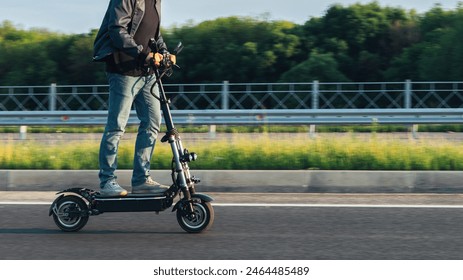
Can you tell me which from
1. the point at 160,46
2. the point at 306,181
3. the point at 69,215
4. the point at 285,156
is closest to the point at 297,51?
the point at 285,156

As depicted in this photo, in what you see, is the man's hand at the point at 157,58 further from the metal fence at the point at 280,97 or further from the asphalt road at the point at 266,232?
the metal fence at the point at 280,97

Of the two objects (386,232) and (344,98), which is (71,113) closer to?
(344,98)

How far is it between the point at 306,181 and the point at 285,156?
4.22 feet

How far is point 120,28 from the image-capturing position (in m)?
6.31

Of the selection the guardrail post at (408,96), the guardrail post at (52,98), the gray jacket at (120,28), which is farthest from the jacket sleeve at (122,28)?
the guardrail post at (52,98)

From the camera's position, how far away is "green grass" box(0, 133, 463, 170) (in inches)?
384

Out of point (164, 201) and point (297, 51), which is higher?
point (297, 51)

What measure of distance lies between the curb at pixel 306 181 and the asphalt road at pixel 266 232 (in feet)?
1.76

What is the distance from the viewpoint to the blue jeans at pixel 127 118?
6.55m

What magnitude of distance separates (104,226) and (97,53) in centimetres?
137

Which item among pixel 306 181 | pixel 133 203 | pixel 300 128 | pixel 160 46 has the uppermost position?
pixel 160 46

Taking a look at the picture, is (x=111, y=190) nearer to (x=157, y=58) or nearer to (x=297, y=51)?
(x=157, y=58)
